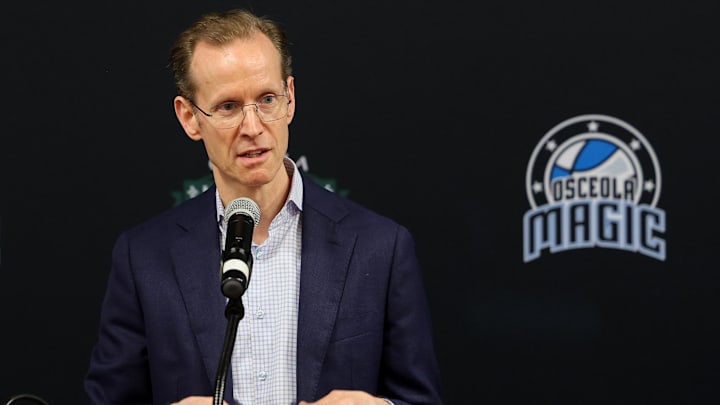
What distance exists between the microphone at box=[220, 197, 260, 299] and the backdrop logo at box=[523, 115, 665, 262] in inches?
54.0

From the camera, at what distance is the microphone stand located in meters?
1.43

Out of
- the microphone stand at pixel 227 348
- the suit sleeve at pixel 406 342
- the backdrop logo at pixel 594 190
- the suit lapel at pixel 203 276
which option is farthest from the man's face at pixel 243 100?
the backdrop logo at pixel 594 190

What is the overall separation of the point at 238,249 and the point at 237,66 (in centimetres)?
52

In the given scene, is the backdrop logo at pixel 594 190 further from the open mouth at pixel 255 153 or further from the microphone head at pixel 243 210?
the microphone head at pixel 243 210

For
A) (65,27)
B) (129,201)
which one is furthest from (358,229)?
(65,27)

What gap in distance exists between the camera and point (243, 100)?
1882mm

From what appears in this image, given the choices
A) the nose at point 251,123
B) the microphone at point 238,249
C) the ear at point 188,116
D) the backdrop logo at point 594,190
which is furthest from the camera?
Result: the backdrop logo at point 594,190

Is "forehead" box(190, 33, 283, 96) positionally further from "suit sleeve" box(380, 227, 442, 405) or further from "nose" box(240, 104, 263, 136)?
"suit sleeve" box(380, 227, 442, 405)

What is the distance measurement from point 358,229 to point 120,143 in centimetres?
106

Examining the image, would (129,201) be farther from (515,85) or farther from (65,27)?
(515,85)

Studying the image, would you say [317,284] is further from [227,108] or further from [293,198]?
[227,108]

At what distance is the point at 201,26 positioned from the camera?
195 cm

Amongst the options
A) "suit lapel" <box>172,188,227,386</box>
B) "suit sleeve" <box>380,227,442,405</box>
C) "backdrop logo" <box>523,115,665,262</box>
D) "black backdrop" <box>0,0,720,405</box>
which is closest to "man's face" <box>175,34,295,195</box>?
"suit lapel" <box>172,188,227,386</box>

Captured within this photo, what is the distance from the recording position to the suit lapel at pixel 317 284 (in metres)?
1.91
